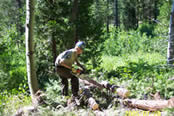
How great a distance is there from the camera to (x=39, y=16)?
6570 mm

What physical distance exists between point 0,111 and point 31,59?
1.20m

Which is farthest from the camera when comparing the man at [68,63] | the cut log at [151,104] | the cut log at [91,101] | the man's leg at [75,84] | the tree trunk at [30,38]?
the man's leg at [75,84]

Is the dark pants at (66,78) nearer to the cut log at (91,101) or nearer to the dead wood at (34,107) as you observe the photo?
the cut log at (91,101)

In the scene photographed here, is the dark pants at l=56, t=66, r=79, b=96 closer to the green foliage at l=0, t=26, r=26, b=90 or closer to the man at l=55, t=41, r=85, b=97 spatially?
the man at l=55, t=41, r=85, b=97

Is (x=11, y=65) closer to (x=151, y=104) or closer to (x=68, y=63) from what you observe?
(x=68, y=63)

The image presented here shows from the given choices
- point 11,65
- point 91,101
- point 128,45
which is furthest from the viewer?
point 128,45

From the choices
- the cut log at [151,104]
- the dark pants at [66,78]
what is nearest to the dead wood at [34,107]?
the dark pants at [66,78]

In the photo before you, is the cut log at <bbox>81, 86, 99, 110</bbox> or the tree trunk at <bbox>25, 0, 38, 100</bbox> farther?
the cut log at <bbox>81, 86, 99, 110</bbox>

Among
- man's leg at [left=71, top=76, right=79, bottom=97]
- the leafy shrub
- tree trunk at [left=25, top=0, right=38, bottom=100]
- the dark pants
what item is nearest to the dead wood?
tree trunk at [left=25, top=0, right=38, bottom=100]

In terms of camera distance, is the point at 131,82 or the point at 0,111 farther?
the point at 131,82

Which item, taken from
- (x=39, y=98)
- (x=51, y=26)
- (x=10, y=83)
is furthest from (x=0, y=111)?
(x=51, y=26)

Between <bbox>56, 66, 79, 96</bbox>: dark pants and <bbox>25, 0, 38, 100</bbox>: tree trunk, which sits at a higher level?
<bbox>25, 0, 38, 100</bbox>: tree trunk

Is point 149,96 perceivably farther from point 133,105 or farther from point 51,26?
point 51,26

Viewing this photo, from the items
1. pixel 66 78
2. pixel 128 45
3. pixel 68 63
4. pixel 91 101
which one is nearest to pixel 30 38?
pixel 68 63
